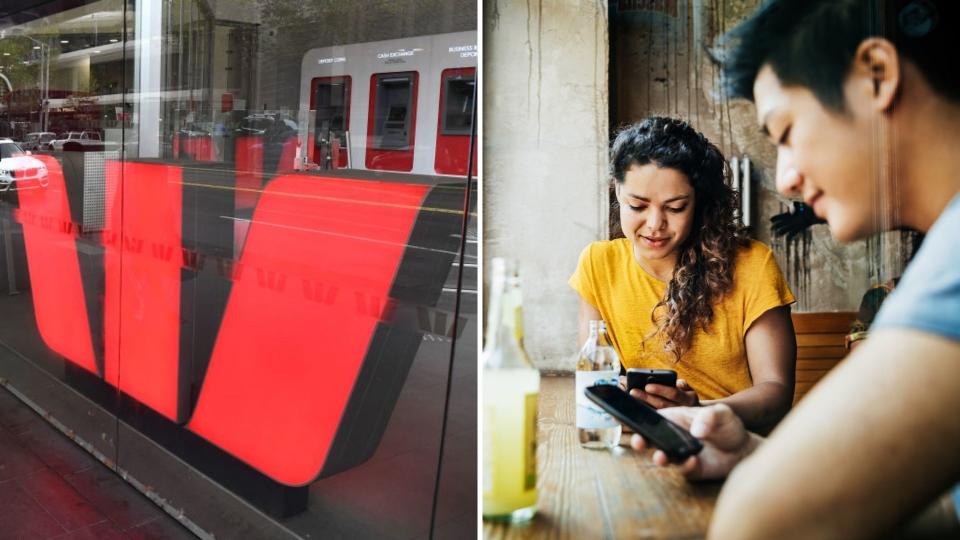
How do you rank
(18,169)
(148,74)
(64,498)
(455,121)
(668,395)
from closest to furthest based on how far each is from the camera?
(668,395)
(455,121)
(64,498)
(148,74)
(18,169)

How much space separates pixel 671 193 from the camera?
3.26ft

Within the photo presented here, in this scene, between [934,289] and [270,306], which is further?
[270,306]

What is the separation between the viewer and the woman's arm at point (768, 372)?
87 centimetres

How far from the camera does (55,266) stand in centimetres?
383

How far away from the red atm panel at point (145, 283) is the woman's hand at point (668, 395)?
2.22 metres

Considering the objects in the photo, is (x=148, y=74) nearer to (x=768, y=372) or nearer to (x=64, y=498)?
(x=64, y=498)

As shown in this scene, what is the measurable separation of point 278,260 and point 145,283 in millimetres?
920

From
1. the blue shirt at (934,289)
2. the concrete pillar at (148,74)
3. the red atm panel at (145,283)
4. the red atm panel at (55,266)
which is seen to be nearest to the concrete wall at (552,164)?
the blue shirt at (934,289)

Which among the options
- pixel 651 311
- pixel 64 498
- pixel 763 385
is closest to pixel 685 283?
pixel 651 311

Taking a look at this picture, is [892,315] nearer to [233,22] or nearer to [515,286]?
[515,286]

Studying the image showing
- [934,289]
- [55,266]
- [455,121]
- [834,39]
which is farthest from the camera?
[55,266]

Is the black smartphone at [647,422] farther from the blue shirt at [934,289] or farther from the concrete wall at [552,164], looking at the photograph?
the blue shirt at [934,289]

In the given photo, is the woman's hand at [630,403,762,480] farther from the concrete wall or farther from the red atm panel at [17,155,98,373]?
the red atm panel at [17,155,98,373]

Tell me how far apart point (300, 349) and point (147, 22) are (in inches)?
61.9
